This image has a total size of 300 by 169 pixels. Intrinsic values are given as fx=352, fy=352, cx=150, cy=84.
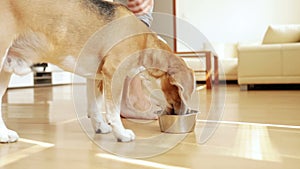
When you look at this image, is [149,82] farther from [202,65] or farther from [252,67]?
[202,65]

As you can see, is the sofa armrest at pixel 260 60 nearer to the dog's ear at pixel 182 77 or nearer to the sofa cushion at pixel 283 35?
the sofa cushion at pixel 283 35

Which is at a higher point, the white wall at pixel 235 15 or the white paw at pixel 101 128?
the white wall at pixel 235 15

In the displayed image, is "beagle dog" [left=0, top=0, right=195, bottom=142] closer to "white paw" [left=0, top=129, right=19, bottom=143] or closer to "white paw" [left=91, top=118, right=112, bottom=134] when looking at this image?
"white paw" [left=0, top=129, right=19, bottom=143]

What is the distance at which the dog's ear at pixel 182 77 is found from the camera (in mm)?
1390

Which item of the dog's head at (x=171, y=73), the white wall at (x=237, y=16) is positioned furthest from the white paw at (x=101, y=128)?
the white wall at (x=237, y=16)

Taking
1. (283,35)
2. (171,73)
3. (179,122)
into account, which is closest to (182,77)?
(171,73)

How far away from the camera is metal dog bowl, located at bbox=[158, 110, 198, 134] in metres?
1.56

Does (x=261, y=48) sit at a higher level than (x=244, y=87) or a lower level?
higher

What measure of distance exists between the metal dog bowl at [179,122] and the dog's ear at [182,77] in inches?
6.0

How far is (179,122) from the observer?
1.56 m

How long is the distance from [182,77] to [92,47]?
0.37 m

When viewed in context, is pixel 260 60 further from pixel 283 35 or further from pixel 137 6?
pixel 137 6

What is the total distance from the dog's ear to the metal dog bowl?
0.50ft

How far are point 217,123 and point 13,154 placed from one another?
101 cm
